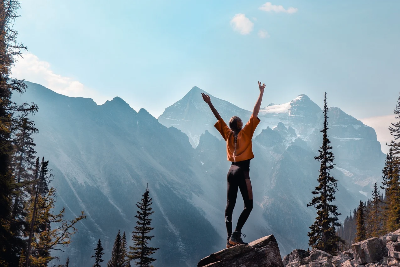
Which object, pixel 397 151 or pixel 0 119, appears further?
pixel 397 151

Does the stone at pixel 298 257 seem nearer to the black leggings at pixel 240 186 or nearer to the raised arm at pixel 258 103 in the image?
the black leggings at pixel 240 186

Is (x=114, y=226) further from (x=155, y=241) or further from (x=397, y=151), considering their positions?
(x=397, y=151)

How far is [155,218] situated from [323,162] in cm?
17025

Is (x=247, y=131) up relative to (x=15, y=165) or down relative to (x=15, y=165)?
down

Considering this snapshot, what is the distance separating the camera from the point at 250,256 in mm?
6293

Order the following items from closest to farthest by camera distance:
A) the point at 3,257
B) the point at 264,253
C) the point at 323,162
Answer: the point at 264,253 < the point at 3,257 < the point at 323,162

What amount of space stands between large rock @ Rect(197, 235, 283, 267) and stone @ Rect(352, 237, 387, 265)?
12.6m

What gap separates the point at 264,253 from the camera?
6.32m

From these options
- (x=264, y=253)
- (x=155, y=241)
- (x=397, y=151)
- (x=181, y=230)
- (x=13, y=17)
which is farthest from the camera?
(x=181, y=230)

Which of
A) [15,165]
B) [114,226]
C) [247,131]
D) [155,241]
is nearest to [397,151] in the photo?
[247,131]

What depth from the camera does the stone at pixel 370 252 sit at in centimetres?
1595

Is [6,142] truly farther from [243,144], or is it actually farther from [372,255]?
[372,255]

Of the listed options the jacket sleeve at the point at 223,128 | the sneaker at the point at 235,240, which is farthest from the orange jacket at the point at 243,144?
the sneaker at the point at 235,240

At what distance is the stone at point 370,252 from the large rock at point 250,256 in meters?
12.6
